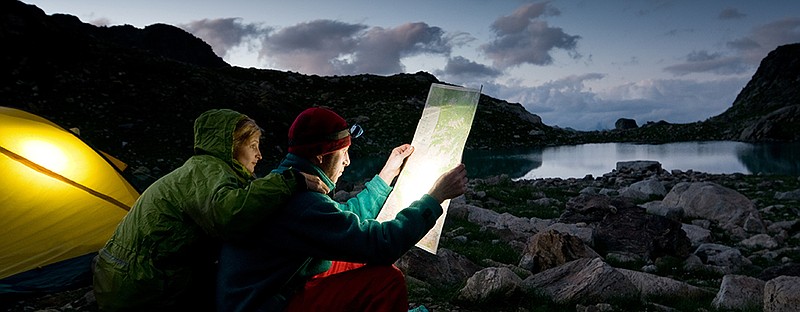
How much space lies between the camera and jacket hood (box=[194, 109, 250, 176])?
418 centimetres

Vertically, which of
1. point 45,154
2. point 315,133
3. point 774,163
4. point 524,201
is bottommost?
point 774,163

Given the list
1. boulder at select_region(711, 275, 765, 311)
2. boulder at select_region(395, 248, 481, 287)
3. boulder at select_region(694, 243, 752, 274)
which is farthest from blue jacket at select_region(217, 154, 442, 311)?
boulder at select_region(694, 243, 752, 274)

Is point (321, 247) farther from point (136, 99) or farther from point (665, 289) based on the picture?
point (136, 99)

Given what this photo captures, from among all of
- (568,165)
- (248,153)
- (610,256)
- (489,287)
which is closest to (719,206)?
(610,256)

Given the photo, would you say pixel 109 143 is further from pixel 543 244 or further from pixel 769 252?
pixel 769 252

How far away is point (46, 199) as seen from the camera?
23.1 feet

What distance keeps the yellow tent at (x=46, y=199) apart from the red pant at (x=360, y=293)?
5.17 m

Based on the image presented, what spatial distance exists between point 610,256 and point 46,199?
329 inches

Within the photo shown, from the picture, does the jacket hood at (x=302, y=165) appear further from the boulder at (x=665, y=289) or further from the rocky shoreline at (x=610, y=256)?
the boulder at (x=665, y=289)

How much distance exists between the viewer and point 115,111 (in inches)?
1121

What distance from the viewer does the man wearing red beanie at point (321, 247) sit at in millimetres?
2939

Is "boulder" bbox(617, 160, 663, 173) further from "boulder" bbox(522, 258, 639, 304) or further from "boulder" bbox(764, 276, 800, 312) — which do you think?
"boulder" bbox(764, 276, 800, 312)

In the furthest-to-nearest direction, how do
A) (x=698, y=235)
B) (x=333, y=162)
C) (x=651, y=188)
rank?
(x=651, y=188), (x=698, y=235), (x=333, y=162)

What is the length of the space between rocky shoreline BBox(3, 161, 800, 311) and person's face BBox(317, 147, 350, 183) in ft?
10.8
